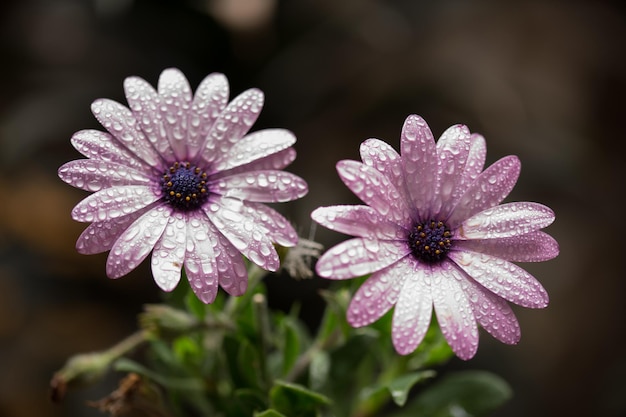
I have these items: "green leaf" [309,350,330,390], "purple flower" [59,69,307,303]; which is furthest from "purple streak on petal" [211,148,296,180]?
"green leaf" [309,350,330,390]

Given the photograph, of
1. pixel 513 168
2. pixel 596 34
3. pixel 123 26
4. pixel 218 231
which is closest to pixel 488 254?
pixel 513 168

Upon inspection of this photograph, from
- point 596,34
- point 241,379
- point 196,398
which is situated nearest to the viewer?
point 241,379

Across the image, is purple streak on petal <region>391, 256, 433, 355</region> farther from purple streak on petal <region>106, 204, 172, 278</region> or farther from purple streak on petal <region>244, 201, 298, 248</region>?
purple streak on petal <region>106, 204, 172, 278</region>

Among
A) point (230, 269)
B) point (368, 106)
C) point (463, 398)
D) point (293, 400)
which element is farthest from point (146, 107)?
point (368, 106)

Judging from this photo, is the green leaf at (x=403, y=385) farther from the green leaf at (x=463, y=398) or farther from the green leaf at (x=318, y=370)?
the green leaf at (x=463, y=398)

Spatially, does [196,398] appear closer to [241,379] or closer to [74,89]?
[241,379]
